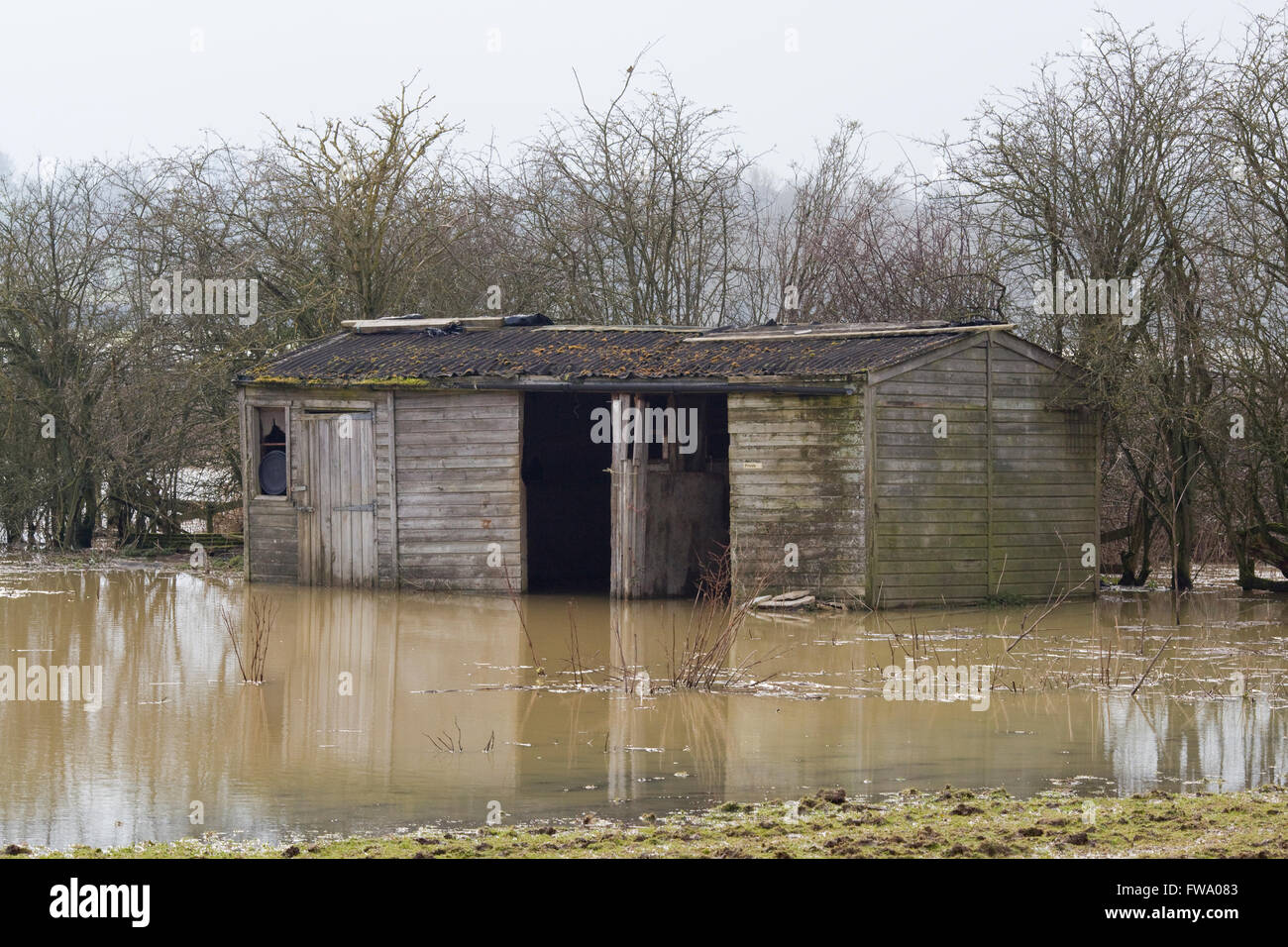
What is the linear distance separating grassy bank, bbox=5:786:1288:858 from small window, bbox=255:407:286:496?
14.5 meters

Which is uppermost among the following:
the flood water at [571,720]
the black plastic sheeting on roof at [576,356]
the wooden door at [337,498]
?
the black plastic sheeting on roof at [576,356]

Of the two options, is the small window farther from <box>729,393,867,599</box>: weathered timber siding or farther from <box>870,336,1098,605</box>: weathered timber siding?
<box>870,336,1098,605</box>: weathered timber siding

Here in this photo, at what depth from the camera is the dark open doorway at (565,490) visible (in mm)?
23953

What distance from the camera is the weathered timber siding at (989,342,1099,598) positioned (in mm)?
19234

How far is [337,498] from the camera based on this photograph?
21.3 meters

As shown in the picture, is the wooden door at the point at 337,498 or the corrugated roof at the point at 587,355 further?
the wooden door at the point at 337,498

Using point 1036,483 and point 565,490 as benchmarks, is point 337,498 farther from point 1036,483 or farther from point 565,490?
point 1036,483

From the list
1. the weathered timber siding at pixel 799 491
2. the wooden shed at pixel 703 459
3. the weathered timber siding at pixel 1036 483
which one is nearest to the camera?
the weathered timber siding at pixel 799 491

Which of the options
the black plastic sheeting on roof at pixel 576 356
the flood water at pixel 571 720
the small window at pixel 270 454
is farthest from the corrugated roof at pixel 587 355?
the flood water at pixel 571 720

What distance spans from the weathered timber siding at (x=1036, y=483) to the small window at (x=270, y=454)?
9900 mm

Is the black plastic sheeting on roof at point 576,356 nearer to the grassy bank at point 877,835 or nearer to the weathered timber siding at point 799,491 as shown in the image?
the weathered timber siding at point 799,491

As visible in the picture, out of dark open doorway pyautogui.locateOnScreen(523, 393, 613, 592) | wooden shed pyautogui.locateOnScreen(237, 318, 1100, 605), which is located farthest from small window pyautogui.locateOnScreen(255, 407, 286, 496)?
dark open doorway pyautogui.locateOnScreen(523, 393, 613, 592)
